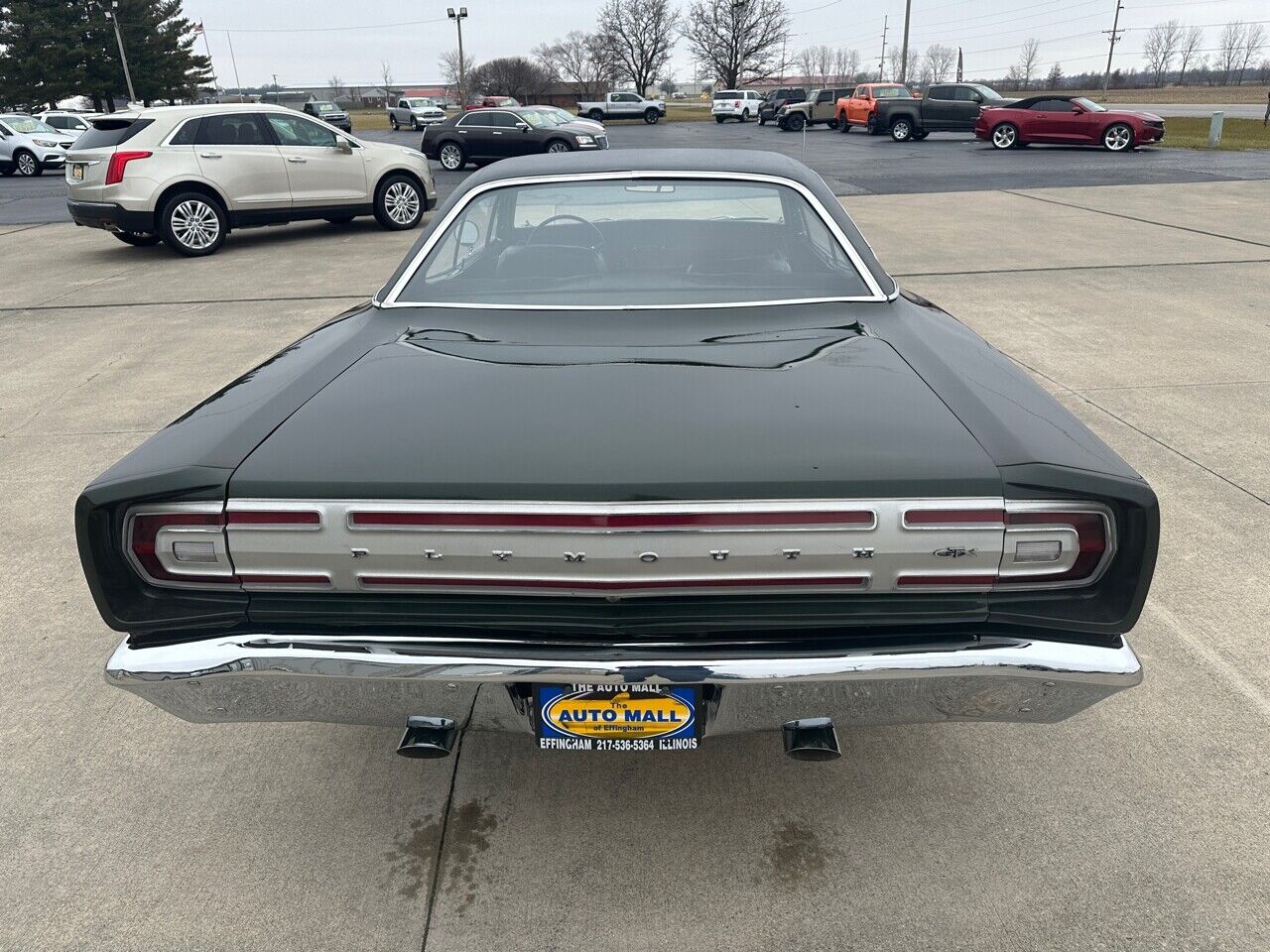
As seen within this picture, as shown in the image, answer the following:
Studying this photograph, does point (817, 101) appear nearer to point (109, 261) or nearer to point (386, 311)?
point (109, 261)

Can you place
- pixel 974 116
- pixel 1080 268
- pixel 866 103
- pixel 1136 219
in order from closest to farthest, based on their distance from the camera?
1. pixel 1080 268
2. pixel 1136 219
3. pixel 974 116
4. pixel 866 103

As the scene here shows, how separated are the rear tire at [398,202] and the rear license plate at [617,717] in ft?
37.0

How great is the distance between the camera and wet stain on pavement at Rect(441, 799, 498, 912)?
7.43 ft

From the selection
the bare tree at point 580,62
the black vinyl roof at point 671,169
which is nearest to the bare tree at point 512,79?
the bare tree at point 580,62

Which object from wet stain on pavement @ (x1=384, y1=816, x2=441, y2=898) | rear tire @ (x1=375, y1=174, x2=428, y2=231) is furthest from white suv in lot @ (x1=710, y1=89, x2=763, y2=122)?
wet stain on pavement @ (x1=384, y1=816, x2=441, y2=898)

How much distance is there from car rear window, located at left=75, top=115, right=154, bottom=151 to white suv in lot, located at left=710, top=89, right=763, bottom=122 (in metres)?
37.9

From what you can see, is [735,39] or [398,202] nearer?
[398,202]

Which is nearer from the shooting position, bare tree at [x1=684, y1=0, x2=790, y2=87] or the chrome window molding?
the chrome window molding

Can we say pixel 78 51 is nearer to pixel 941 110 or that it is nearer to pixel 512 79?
pixel 512 79

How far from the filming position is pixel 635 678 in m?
1.92

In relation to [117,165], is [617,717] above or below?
below

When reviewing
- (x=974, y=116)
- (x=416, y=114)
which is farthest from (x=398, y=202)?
(x=416, y=114)

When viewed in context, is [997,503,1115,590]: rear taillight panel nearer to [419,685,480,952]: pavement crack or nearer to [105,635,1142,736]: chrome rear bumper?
[105,635,1142,736]: chrome rear bumper

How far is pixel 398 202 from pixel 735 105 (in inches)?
1433
